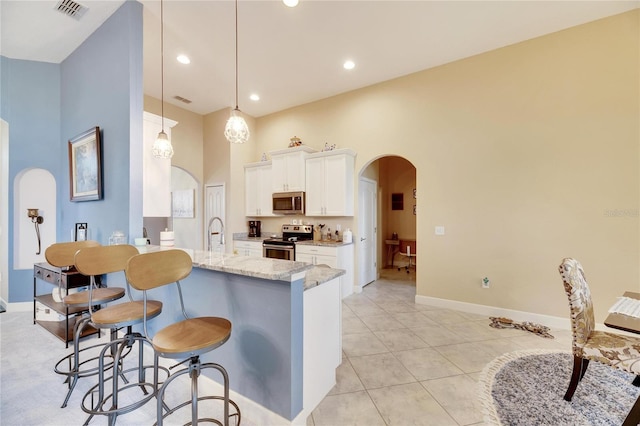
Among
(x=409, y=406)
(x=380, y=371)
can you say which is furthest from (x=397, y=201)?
(x=409, y=406)

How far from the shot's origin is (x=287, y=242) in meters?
4.62

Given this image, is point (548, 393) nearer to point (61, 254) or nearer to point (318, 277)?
point (318, 277)

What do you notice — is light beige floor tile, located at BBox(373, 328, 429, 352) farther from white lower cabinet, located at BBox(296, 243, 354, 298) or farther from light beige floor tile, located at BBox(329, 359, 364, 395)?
white lower cabinet, located at BBox(296, 243, 354, 298)

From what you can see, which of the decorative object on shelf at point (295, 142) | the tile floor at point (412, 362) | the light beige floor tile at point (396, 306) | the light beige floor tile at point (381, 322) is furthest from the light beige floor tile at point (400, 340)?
the decorative object on shelf at point (295, 142)

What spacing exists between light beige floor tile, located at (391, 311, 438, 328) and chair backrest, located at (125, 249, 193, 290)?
9.32 ft

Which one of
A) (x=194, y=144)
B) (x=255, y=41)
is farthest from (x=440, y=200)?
(x=194, y=144)

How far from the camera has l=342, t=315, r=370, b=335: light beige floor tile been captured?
10.1 feet

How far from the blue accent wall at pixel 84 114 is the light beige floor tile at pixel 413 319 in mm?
3484

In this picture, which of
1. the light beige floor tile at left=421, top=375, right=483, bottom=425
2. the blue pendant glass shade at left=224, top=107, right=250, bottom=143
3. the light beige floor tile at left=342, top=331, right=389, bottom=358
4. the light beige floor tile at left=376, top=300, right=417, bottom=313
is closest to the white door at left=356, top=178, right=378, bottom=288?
the light beige floor tile at left=376, top=300, right=417, bottom=313

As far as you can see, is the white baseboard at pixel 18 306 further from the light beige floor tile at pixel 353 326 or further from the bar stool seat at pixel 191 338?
the light beige floor tile at pixel 353 326

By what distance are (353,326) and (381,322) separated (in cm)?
40

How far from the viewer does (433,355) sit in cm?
252

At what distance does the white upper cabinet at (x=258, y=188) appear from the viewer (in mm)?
5410

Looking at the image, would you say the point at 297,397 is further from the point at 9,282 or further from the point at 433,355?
the point at 9,282
